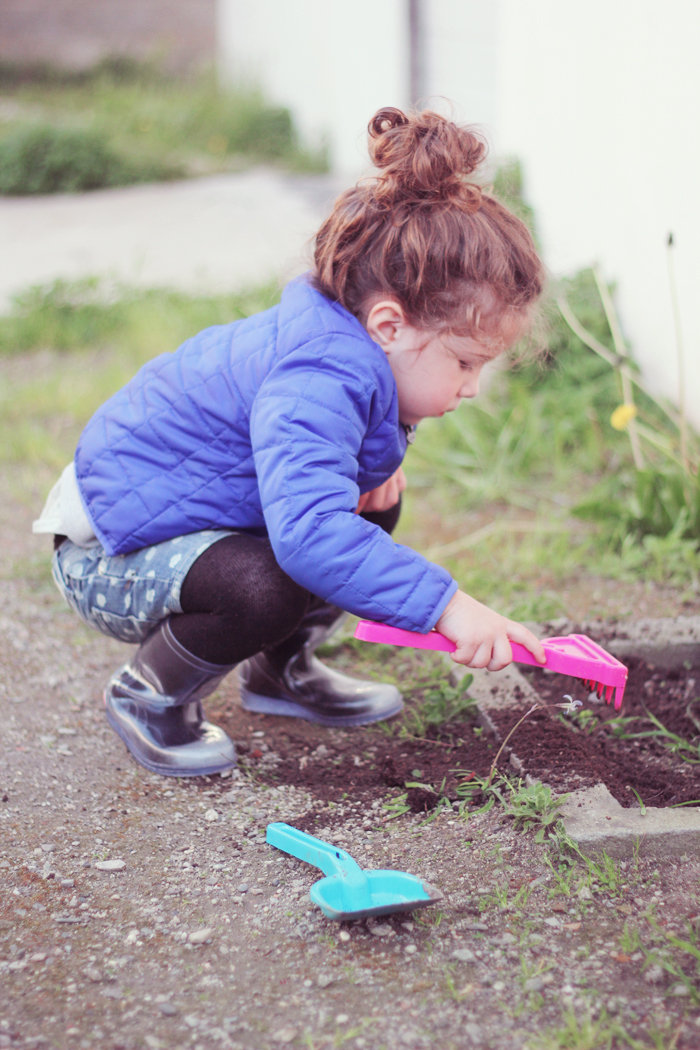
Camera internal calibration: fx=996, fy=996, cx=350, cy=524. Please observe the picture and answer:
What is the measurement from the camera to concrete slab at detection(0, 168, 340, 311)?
5.05 m

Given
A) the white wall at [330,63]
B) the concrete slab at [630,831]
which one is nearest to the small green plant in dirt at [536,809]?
the concrete slab at [630,831]

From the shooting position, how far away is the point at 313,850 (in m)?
1.48

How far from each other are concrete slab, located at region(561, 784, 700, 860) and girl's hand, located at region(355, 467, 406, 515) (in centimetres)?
70

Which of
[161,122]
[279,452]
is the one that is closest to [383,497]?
[279,452]

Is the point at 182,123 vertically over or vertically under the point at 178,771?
over

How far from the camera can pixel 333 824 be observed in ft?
5.34

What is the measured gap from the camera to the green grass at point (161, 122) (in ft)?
25.2

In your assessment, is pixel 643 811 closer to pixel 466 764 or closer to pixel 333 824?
pixel 466 764

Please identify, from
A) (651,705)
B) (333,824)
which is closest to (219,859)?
(333,824)

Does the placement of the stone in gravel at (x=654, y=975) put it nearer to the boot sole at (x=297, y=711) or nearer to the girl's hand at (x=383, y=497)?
the boot sole at (x=297, y=711)

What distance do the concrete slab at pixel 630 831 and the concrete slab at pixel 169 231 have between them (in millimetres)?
3174

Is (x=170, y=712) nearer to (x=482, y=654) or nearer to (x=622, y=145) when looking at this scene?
(x=482, y=654)

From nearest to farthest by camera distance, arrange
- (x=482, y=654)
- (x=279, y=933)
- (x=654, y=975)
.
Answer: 1. (x=654, y=975)
2. (x=279, y=933)
3. (x=482, y=654)

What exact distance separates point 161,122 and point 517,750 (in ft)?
29.4
